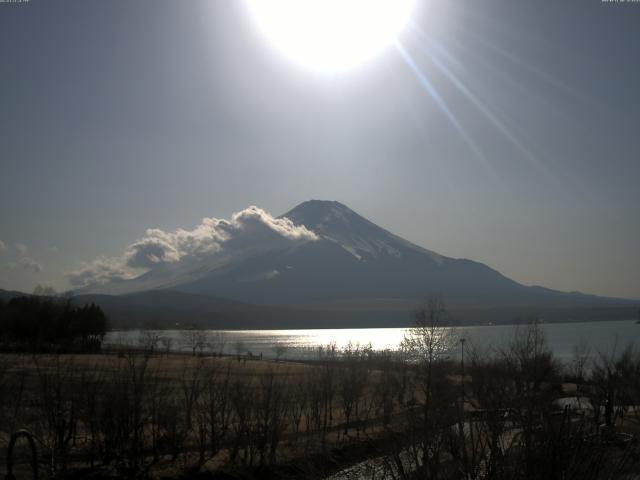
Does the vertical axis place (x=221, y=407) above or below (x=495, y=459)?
below

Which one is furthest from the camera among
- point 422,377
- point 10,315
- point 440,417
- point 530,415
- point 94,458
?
point 10,315

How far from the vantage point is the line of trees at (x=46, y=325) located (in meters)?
84.8

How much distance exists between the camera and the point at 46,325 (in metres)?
88.3

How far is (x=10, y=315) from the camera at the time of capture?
87688 millimetres

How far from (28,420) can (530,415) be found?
26.3 metres

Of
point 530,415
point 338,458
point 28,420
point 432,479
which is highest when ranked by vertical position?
point 530,415

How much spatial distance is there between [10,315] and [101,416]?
71488mm

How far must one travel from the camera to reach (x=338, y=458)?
1164 inches

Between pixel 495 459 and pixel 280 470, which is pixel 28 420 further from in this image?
pixel 495 459

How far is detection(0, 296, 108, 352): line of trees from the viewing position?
278ft

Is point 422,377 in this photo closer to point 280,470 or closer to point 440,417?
point 280,470

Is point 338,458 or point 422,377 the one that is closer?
point 338,458

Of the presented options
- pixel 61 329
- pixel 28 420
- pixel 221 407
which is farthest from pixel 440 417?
pixel 61 329

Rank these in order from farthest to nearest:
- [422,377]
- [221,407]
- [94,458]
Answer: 1. [422,377]
2. [221,407]
3. [94,458]
